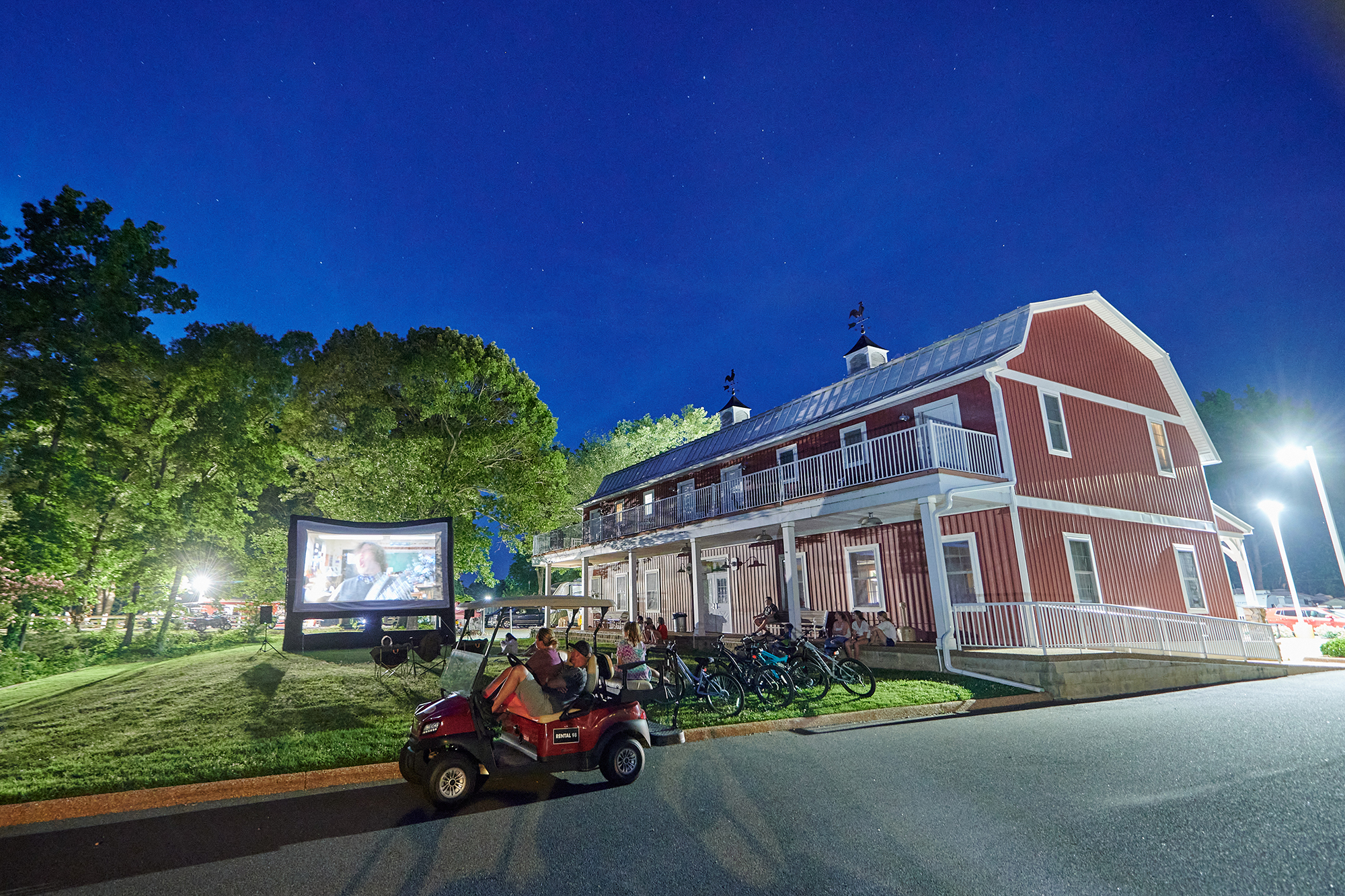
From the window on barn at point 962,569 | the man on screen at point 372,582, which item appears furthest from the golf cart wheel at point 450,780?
the window on barn at point 962,569

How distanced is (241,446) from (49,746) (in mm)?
12812

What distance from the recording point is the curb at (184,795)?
5285 millimetres

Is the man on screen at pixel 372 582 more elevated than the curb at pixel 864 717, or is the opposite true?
the man on screen at pixel 372 582

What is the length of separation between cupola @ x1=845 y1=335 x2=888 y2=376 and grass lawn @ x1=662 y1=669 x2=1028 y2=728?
42.3 ft

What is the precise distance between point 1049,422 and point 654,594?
647 inches

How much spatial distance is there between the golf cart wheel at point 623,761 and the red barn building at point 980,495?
8.70 metres

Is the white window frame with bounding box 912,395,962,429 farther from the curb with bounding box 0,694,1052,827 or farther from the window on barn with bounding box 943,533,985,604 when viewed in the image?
the curb with bounding box 0,694,1052,827

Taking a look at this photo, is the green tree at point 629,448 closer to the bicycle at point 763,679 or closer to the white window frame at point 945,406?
the white window frame at point 945,406

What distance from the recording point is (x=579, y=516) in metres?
39.0

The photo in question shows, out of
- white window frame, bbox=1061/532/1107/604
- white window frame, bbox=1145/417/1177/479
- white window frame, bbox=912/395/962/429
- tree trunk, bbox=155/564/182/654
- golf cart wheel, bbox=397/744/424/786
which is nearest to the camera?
golf cart wheel, bbox=397/744/424/786

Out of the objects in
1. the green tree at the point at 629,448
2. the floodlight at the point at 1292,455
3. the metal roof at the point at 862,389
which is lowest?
the floodlight at the point at 1292,455

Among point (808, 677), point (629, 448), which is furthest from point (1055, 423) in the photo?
point (629, 448)

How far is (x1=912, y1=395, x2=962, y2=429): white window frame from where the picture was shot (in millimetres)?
15742

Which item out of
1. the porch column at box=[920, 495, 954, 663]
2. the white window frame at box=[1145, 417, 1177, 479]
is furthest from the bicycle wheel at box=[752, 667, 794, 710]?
the white window frame at box=[1145, 417, 1177, 479]
